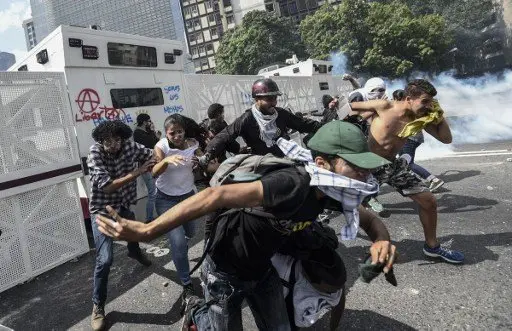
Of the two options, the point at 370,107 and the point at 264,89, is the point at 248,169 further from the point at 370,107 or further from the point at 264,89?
the point at 370,107

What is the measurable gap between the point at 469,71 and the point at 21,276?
193 ft

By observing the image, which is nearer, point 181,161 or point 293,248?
point 293,248

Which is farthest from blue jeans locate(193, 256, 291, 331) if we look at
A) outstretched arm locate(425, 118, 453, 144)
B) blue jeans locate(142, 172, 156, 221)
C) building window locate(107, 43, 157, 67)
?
building window locate(107, 43, 157, 67)

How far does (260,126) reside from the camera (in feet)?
13.4

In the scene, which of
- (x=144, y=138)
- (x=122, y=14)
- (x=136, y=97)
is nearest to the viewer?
(x=144, y=138)

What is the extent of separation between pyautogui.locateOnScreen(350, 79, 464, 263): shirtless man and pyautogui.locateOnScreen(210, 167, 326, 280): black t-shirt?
2.17 metres

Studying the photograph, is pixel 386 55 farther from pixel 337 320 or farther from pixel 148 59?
pixel 337 320

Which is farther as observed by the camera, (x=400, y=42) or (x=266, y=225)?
(x=400, y=42)

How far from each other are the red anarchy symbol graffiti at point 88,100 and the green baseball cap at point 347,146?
4.99m

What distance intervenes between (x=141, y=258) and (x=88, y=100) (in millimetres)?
2960

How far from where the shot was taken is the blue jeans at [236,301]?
1.98 m

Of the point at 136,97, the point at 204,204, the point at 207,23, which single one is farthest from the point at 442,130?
the point at 207,23

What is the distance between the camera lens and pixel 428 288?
3.20 m

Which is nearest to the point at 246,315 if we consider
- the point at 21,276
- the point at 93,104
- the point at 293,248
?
the point at 293,248
